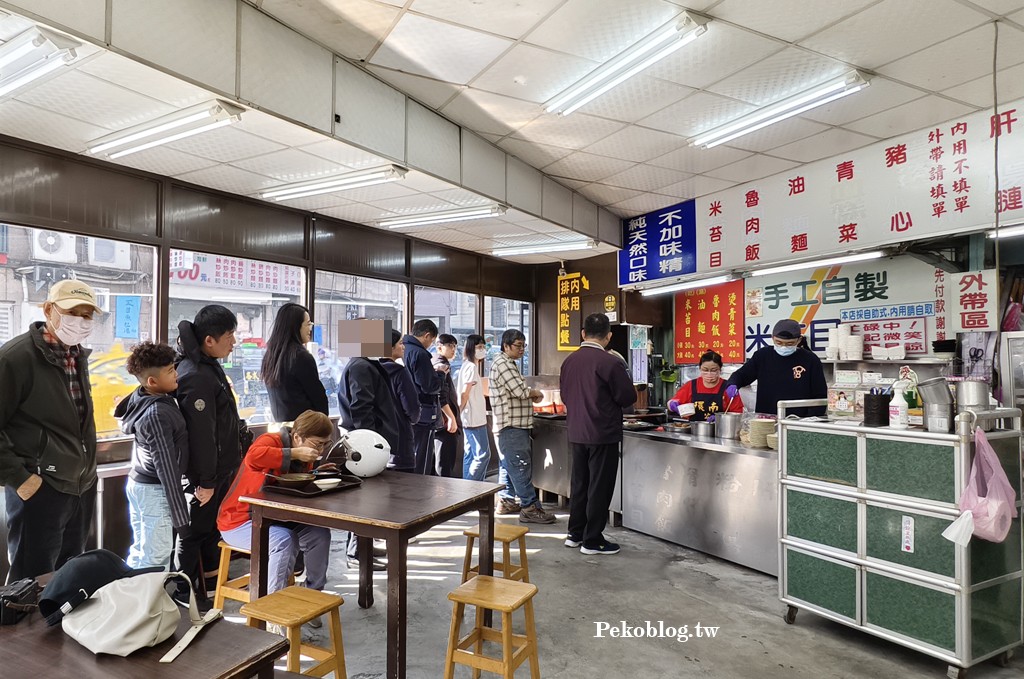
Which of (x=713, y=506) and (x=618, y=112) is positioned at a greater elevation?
(x=618, y=112)

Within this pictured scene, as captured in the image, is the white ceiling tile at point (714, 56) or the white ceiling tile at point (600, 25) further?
the white ceiling tile at point (714, 56)

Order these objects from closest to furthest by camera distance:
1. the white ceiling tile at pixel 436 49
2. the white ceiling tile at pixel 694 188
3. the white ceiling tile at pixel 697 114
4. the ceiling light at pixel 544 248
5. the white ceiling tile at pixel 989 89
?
the white ceiling tile at pixel 436 49
the white ceiling tile at pixel 989 89
the white ceiling tile at pixel 697 114
the white ceiling tile at pixel 694 188
the ceiling light at pixel 544 248

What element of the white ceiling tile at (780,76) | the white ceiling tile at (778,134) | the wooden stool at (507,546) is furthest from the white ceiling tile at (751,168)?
the wooden stool at (507,546)

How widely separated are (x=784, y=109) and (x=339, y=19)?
2.93 meters

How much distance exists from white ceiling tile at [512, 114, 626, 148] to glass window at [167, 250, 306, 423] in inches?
96.3

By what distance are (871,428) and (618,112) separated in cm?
265

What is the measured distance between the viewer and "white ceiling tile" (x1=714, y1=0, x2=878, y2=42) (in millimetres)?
2957

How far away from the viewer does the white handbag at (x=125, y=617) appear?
4.14ft

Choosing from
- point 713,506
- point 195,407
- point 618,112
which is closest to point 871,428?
point 713,506

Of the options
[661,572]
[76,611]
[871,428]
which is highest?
[871,428]

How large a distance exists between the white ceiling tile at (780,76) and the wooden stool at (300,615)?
3.73 meters

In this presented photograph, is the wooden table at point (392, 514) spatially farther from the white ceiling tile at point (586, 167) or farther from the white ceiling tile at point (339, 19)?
the white ceiling tile at point (586, 167)

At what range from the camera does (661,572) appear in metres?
4.06

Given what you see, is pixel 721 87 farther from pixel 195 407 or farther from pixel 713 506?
pixel 195 407
